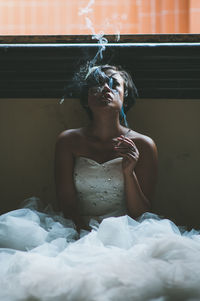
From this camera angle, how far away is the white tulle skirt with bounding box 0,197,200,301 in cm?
105

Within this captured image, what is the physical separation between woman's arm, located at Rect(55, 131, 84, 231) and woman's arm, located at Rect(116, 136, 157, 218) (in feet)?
0.93

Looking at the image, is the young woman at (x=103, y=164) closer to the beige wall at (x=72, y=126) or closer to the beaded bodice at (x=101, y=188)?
the beaded bodice at (x=101, y=188)

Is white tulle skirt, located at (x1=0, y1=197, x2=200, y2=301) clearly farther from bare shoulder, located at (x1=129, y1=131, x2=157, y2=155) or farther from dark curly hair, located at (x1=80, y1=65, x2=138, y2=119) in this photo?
dark curly hair, located at (x1=80, y1=65, x2=138, y2=119)

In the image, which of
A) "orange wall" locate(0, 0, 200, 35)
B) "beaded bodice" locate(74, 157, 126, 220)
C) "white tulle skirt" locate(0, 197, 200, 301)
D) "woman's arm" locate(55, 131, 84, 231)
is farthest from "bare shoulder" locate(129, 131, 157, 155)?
"orange wall" locate(0, 0, 200, 35)

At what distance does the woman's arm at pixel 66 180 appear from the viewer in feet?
6.31

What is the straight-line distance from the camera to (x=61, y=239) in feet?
5.06

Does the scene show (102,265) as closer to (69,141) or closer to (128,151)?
(128,151)

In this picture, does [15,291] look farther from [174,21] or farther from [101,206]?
[174,21]

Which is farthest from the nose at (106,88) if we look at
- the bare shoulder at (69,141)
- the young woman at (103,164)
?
the bare shoulder at (69,141)

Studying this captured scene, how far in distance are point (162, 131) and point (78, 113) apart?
1.72ft

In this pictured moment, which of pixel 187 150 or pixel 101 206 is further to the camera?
pixel 187 150

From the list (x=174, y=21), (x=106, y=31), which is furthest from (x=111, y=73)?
(x=174, y=21)

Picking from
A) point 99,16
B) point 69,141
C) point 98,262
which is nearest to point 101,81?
point 69,141

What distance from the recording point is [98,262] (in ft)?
3.95
